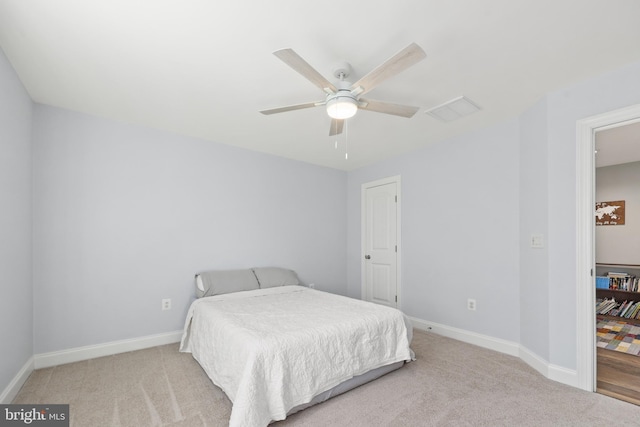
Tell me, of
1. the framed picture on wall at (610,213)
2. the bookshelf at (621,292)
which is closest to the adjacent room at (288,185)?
the framed picture on wall at (610,213)

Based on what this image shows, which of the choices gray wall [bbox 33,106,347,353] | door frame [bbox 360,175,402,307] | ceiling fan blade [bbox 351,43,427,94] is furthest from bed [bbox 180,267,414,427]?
ceiling fan blade [bbox 351,43,427,94]

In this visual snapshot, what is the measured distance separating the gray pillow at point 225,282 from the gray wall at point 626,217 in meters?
→ 5.14

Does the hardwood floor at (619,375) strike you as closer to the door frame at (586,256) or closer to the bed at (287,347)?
the door frame at (586,256)

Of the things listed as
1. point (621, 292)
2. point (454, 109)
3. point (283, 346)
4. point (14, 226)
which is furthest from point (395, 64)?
point (621, 292)

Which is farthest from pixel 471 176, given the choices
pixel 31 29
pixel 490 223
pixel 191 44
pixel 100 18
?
pixel 31 29

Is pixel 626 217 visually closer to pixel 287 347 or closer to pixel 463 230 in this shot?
pixel 463 230

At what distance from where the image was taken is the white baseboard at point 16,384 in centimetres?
198

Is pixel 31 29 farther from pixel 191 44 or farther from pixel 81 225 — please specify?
pixel 81 225

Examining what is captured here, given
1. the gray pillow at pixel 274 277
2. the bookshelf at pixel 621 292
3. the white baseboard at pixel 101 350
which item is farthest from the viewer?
the bookshelf at pixel 621 292

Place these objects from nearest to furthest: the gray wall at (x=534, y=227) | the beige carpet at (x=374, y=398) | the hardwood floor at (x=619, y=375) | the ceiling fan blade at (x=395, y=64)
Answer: the ceiling fan blade at (x=395, y=64)
the beige carpet at (x=374, y=398)
the hardwood floor at (x=619, y=375)
the gray wall at (x=534, y=227)

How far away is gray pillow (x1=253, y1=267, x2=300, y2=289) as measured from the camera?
3.67 metres

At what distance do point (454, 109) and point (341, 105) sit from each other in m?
1.37

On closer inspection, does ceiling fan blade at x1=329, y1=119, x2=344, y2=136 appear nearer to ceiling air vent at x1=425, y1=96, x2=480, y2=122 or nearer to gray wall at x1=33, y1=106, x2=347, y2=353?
ceiling air vent at x1=425, y1=96, x2=480, y2=122

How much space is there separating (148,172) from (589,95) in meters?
4.06
